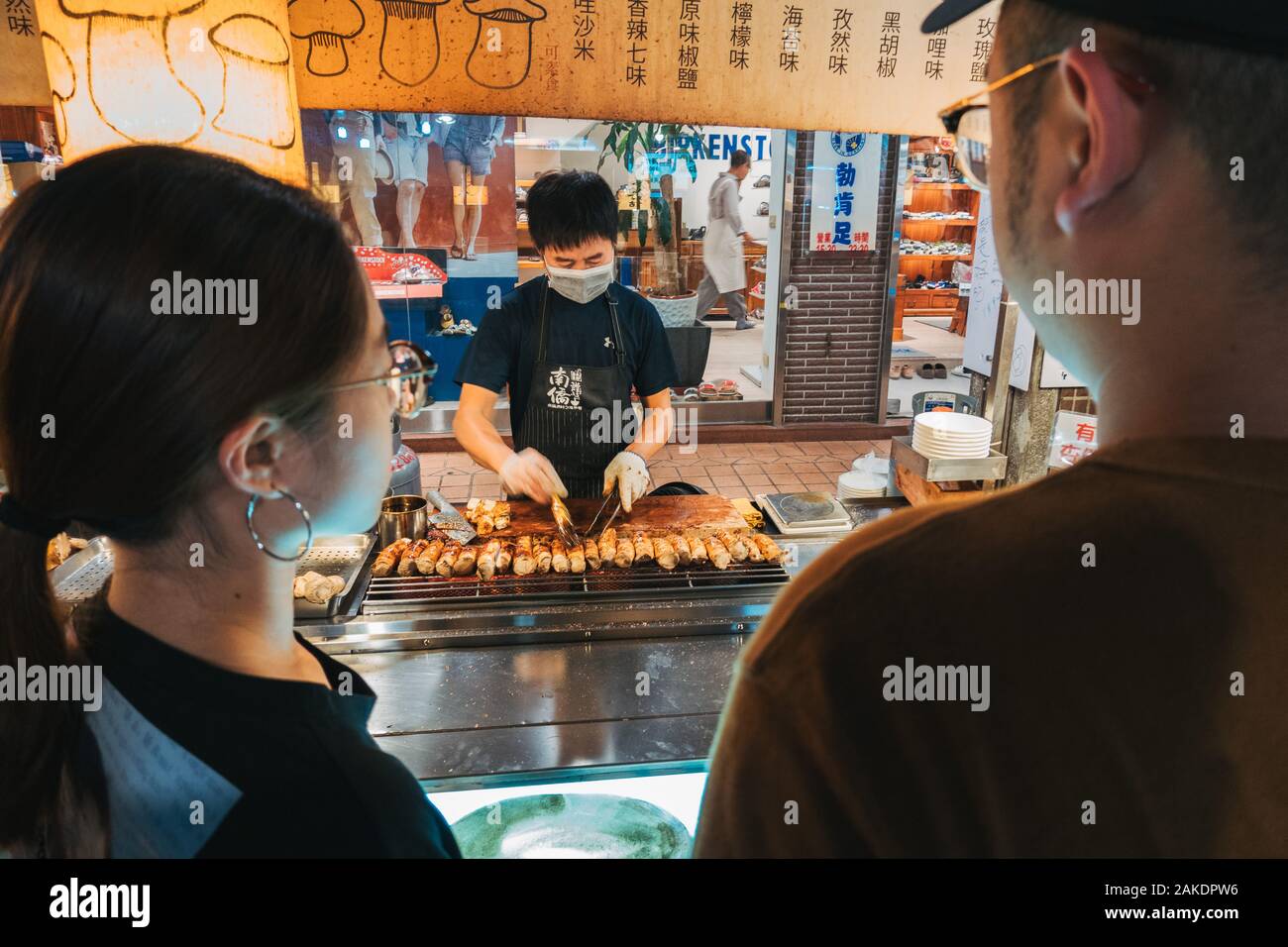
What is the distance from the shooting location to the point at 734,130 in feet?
32.0

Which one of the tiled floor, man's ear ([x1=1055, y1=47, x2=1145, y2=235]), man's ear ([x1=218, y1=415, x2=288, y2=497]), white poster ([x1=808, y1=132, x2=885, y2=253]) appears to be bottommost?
the tiled floor

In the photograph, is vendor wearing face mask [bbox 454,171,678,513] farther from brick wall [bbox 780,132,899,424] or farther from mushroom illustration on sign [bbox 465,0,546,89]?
brick wall [bbox 780,132,899,424]

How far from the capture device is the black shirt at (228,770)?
1.03 m

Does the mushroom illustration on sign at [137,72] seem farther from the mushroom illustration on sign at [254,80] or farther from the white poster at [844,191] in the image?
the white poster at [844,191]

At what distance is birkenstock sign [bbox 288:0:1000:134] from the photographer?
2758 mm

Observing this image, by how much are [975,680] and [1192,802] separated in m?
0.24

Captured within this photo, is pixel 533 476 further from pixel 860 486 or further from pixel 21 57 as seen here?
pixel 21 57

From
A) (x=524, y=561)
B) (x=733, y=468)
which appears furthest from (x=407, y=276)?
(x=524, y=561)

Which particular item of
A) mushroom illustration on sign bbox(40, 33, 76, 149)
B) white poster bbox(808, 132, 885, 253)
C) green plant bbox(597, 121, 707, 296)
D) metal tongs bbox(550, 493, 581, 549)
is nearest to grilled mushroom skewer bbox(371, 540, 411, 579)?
metal tongs bbox(550, 493, 581, 549)

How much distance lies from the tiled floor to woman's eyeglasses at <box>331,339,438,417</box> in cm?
548

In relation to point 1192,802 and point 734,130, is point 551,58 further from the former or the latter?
point 734,130

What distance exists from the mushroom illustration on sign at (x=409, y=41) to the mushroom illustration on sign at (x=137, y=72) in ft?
2.21

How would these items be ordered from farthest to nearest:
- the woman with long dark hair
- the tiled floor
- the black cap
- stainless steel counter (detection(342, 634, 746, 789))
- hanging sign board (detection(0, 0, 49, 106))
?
the tiled floor, hanging sign board (detection(0, 0, 49, 106)), stainless steel counter (detection(342, 634, 746, 789)), the woman with long dark hair, the black cap
